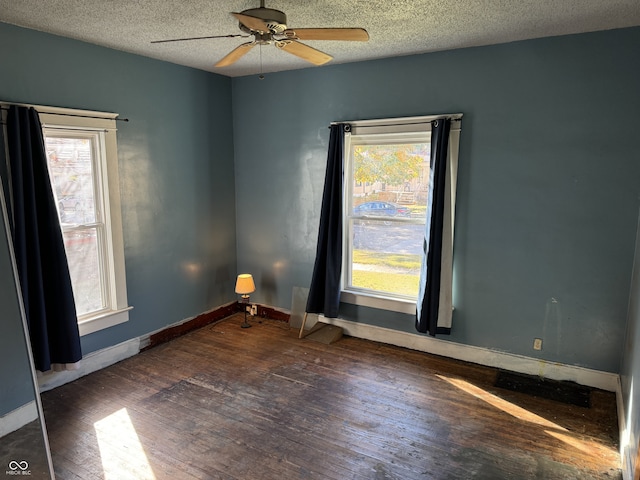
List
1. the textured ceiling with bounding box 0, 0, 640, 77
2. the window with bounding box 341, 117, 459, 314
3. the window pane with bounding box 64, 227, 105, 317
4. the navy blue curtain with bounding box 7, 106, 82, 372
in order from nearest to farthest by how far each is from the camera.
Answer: the textured ceiling with bounding box 0, 0, 640, 77, the navy blue curtain with bounding box 7, 106, 82, 372, the window pane with bounding box 64, 227, 105, 317, the window with bounding box 341, 117, 459, 314

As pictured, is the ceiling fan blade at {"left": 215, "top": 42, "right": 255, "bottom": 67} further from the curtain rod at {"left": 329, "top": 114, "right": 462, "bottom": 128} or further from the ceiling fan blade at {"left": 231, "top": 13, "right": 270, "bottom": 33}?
the curtain rod at {"left": 329, "top": 114, "right": 462, "bottom": 128}

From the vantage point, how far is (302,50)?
282 cm

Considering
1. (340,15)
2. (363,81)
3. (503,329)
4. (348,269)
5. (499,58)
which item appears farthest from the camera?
(348,269)

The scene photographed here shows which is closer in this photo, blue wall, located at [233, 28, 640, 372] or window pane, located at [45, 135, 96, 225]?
blue wall, located at [233, 28, 640, 372]

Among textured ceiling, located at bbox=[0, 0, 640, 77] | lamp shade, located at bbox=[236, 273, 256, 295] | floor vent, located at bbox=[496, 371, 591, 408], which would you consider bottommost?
floor vent, located at bbox=[496, 371, 591, 408]

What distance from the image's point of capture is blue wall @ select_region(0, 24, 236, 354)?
11.0 feet

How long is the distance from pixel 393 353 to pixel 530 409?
1317mm

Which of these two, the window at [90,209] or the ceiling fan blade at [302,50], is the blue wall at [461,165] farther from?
the ceiling fan blade at [302,50]

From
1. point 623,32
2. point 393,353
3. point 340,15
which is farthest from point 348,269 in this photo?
point 623,32

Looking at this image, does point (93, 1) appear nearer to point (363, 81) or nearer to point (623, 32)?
point (363, 81)

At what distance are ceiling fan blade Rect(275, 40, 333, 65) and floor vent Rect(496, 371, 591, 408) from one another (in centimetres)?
294

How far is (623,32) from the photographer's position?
3158mm

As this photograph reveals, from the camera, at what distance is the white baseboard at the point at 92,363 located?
3.49 meters

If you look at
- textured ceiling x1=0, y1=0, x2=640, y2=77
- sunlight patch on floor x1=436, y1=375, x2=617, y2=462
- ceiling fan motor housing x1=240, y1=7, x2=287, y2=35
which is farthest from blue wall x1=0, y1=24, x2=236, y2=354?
sunlight patch on floor x1=436, y1=375, x2=617, y2=462
